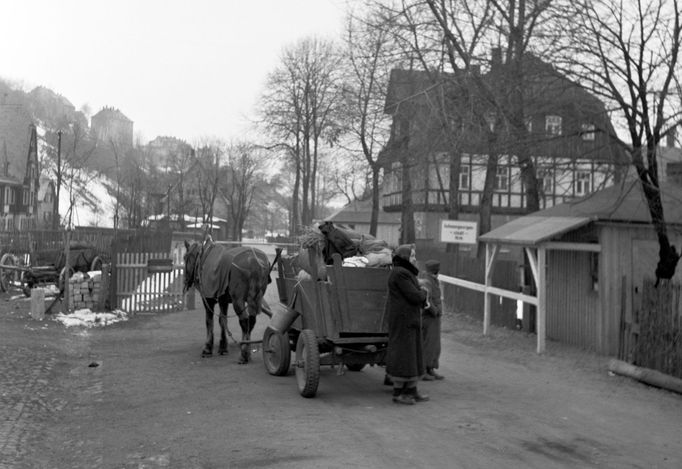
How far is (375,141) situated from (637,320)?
25678 millimetres

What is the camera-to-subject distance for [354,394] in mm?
9336

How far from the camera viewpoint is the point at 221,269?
1245cm

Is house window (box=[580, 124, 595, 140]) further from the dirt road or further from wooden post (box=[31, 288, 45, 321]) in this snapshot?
wooden post (box=[31, 288, 45, 321])

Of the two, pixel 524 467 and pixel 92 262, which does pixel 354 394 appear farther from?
pixel 92 262

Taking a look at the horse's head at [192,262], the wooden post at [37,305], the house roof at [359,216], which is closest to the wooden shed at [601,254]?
the horse's head at [192,262]

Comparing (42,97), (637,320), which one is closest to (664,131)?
(637,320)

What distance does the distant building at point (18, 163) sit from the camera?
70.0m

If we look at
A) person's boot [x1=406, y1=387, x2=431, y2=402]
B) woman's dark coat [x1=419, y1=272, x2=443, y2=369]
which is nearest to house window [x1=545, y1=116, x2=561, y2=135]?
woman's dark coat [x1=419, y1=272, x2=443, y2=369]

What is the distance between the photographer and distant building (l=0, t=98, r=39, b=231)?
70.0 meters

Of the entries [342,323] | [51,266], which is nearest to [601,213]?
[342,323]

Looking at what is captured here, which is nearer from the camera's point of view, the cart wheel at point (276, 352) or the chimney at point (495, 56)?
the cart wheel at point (276, 352)

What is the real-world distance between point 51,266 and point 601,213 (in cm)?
1459

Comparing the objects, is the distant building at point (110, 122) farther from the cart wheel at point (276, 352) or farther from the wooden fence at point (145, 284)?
the cart wheel at point (276, 352)

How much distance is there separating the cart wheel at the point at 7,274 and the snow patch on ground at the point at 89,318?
5698 mm
